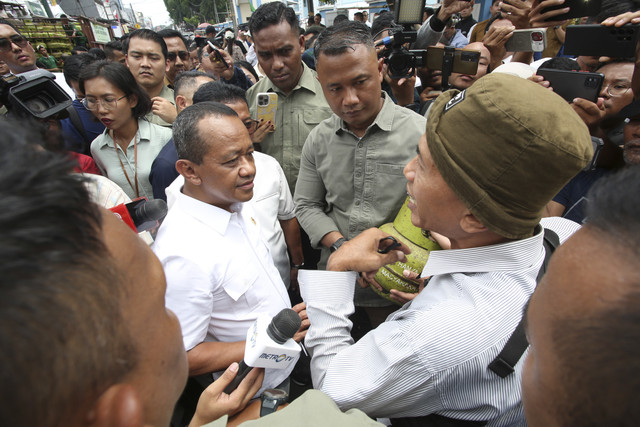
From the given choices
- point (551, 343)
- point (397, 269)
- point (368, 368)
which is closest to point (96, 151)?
point (397, 269)

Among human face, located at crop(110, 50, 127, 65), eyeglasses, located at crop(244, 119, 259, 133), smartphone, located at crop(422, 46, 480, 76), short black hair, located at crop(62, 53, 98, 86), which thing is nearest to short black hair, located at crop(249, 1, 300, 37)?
eyeglasses, located at crop(244, 119, 259, 133)

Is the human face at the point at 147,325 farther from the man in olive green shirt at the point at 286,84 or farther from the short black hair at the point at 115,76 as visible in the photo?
the short black hair at the point at 115,76

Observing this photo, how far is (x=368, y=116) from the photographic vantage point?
2125 mm

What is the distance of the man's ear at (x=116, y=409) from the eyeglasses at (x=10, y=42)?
586 centimetres

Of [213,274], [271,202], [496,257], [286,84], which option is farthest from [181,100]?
[496,257]

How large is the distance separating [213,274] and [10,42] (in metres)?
5.18

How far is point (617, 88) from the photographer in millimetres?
2324

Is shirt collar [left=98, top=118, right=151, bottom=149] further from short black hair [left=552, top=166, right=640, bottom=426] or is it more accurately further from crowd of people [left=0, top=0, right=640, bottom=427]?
short black hair [left=552, top=166, right=640, bottom=426]

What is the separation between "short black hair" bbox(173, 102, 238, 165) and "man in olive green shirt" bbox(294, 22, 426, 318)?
701 mm

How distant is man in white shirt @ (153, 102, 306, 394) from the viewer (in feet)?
4.82

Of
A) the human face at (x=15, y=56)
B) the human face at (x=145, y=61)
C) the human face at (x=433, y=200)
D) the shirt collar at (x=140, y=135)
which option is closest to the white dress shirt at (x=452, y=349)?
the human face at (x=433, y=200)

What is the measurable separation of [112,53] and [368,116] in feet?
19.5

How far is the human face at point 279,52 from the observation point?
2.99 m

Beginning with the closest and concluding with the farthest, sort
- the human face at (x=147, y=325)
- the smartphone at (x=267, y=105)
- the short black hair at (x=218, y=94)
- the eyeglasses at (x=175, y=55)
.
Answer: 1. the human face at (x=147, y=325)
2. the short black hair at (x=218, y=94)
3. the smartphone at (x=267, y=105)
4. the eyeglasses at (x=175, y=55)
